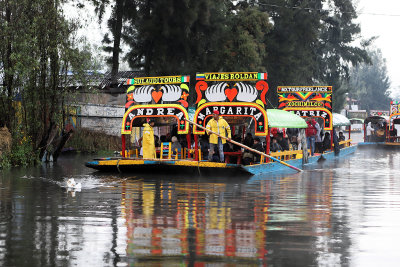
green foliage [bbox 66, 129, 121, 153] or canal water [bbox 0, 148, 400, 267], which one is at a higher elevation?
green foliage [bbox 66, 129, 121, 153]

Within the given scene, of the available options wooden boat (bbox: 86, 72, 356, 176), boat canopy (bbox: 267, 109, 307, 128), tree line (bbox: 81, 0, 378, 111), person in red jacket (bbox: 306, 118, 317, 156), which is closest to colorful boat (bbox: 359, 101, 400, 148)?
tree line (bbox: 81, 0, 378, 111)

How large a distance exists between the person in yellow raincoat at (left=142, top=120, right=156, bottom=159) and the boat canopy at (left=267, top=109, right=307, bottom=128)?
13.1ft

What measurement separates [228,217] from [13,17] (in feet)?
55.2

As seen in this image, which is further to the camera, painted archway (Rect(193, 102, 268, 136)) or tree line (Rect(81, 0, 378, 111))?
tree line (Rect(81, 0, 378, 111))

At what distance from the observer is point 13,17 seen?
2603 centimetres

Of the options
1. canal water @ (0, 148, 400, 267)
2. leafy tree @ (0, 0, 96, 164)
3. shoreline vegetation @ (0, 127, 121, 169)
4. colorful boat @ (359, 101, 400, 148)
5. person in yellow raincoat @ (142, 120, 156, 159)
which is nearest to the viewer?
canal water @ (0, 148, 400, 267)

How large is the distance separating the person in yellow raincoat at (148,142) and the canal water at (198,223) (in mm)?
3048

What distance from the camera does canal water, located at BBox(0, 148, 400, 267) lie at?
8.45 m

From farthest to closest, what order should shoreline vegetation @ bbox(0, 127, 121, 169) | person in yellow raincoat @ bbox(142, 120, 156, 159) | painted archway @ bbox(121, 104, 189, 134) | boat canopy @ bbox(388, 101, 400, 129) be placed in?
1. boat canopy @ bbox(388, 101, 400, 129)
2. shoreline vegetation @ bbox(0, 127, 121, 169)
3. person in yellow raincoat @ bbox(142, 120, 156, 159)
4. painted archway @ bbox(121, 104, 189, 134)

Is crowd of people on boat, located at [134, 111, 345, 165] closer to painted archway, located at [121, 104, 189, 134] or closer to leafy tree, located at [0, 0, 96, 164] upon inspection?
painted archway, located at [121, 104, 189, 134]

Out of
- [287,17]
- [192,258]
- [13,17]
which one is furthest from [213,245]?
[287,17]

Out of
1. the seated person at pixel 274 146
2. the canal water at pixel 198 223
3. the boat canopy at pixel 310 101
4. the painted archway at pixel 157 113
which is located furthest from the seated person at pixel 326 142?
the canal water at pixel 198 223

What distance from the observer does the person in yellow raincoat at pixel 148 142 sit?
22922mm

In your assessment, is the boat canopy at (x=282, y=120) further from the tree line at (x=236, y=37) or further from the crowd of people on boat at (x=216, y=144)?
the tree line at (x=236, y=37)
